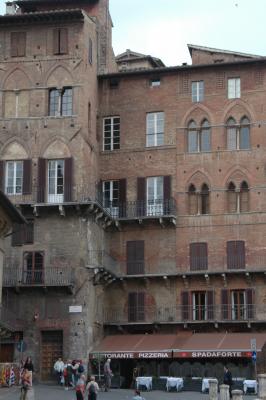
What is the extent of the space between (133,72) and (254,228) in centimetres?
1124

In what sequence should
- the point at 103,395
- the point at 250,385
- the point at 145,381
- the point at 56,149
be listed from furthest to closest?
the point at 56,149
the point at 145,381
the point at 250,385
the point at 103,395

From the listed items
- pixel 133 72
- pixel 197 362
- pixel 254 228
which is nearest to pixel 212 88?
pixel 133 72

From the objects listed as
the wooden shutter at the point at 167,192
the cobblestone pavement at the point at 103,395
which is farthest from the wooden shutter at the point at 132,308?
the cobblestone pavement at the point at 103,395

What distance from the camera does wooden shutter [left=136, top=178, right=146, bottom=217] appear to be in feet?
156

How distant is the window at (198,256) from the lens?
46.7 meters

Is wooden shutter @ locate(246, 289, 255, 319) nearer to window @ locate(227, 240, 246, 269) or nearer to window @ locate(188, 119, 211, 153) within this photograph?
window @ locate(227, 240, 246, 269)

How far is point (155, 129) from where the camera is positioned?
4891cm

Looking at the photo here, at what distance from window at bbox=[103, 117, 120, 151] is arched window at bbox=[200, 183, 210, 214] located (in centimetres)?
546

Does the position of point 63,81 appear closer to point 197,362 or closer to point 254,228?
point 254,228

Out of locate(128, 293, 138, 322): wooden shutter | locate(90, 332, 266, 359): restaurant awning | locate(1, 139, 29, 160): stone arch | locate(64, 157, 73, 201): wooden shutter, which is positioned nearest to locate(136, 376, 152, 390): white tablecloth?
locate(90, 332, 266, 359): restaurant awning

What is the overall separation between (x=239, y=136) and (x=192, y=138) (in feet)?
8.53

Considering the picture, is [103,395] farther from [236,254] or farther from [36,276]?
[236,254]

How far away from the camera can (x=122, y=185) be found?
4850cm

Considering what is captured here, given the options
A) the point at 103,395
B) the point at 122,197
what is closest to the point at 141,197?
the point at 122,197
